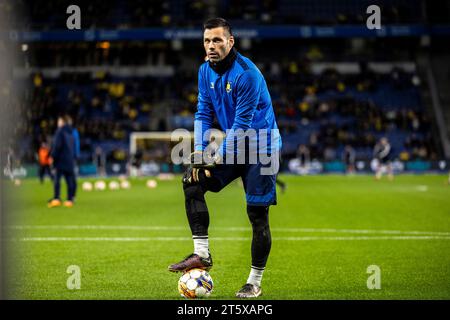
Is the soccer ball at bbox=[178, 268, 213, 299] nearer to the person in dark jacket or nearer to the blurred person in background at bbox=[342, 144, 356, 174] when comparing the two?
the person in dark jacket

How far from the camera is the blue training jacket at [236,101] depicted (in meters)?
7.11

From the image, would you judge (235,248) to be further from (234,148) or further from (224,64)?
(224,64)

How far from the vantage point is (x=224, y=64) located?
285 inches

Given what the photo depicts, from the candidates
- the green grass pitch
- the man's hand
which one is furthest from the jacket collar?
the green grass pitch

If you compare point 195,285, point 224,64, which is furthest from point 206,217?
point 224,64

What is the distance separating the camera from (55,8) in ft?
149

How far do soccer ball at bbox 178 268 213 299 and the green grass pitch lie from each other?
0.51 ft

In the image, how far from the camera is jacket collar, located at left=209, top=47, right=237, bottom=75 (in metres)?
7.24

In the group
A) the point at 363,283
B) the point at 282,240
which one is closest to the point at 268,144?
the point at 363,283

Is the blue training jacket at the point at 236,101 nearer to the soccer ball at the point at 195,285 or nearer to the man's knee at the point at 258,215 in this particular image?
the man's knee at the point at 258,215

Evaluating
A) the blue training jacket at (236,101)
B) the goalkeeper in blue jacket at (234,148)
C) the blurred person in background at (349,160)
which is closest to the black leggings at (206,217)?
the goalkeeper in blue jacket at (234,148)

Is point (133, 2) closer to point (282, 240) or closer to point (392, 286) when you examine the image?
point (282, 240)

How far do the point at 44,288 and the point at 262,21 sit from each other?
44.5 m
